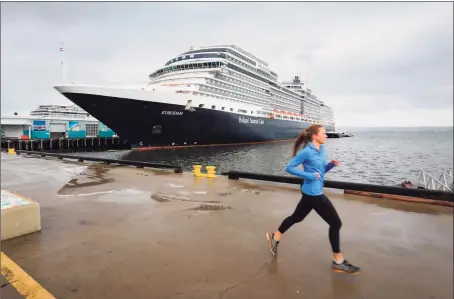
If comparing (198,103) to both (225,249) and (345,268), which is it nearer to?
(225,249)

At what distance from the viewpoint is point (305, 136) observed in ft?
10.2

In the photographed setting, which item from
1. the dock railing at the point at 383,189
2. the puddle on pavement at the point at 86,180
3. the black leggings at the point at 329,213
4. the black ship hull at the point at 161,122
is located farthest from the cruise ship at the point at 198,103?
the black leggings at the point at 329,213

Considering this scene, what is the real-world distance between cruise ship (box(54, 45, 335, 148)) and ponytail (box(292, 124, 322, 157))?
2632 centimetres

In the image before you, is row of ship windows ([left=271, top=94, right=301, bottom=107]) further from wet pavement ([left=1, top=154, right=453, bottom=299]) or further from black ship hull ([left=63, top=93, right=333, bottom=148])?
wet pavement ([left=1, top=154, right=453, bottom=299])

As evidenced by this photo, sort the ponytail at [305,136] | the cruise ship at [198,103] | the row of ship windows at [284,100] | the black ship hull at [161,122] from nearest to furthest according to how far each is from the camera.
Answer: the ponytail at [305,136]
the black ship hull at [161,122]
the cruise ship at [198,103]
the row of ship windows at [284,100]

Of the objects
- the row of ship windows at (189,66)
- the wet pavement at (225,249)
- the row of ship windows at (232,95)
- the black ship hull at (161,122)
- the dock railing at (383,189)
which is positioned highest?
the row of ship windows at (189,66)

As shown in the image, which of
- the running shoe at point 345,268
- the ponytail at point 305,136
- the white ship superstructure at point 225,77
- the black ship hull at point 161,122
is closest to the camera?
the running shoe at point 345,268

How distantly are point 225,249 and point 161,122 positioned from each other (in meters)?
27.2

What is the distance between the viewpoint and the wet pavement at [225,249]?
8.59ft

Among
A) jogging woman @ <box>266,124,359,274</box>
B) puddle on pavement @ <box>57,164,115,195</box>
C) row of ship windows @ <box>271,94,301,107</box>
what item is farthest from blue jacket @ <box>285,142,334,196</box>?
row of ship windows @ <box>271,94,301,107</box>

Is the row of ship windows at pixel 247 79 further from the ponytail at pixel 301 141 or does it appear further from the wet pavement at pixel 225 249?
the ponytail at pixel 301 141

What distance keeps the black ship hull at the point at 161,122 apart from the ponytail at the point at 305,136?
26469 mm

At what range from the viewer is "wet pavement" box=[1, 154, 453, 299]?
2.62 meters

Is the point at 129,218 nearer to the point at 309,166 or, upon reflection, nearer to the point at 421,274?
the point at 309,166
